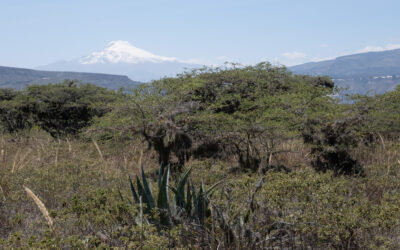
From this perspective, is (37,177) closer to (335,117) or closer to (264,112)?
(264,112)

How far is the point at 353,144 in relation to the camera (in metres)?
8.73

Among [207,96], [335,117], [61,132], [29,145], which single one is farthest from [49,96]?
[335,117]

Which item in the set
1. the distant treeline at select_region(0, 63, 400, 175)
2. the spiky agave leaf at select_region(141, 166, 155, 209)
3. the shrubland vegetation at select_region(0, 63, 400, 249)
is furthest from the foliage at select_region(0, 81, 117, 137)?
the spiky agave leaf at select_region(141, 166, 155, 209)

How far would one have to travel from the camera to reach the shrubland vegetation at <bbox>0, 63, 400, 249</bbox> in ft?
11.7

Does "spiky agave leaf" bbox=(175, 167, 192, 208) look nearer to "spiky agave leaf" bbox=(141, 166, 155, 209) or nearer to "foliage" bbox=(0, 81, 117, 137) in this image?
"spiky agave leaf" bbox=(141, 166, 155, 209)

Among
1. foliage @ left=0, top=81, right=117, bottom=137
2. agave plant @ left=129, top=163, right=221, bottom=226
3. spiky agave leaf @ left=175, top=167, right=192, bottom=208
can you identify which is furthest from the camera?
foliage @ left=0, top=81, right=117, bottom=137

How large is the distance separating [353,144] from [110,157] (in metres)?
6.29

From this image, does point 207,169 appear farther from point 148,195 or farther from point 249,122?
point 148,195

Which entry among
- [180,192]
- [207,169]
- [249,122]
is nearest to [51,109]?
[207,169]

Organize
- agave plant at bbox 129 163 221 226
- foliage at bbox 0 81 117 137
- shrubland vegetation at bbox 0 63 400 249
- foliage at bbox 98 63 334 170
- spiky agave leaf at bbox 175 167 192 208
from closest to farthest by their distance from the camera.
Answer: shrubland vegetation at bbox 0 63 400 249
agave plant at bbox 129 163 221 226
spiky agave leaf at bbox 175 167 192 208
foliage at bbox 98 63 334 170
foliage at bbox 0 81 117 137

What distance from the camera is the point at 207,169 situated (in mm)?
7520

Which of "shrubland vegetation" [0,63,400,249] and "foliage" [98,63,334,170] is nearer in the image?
"shrubland vegetation" [0,63,400,249]

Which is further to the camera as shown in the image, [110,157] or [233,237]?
[110,157]

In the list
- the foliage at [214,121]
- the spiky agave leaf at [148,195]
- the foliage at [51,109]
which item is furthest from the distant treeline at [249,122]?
the foliage at [51,109]
